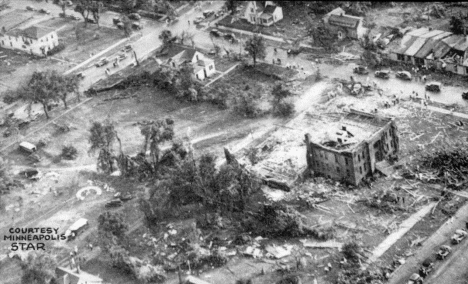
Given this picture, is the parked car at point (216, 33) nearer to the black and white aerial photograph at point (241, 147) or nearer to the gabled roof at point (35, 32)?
the black and white aerial photograph at point (241, 147)

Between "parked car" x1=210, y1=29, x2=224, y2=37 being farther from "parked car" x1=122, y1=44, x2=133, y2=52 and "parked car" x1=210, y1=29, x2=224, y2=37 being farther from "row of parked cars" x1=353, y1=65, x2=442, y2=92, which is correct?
"row of parked cars" x1=353, y1=65, x2=442, y2=92

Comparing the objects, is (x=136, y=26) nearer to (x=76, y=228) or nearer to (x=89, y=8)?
(x=89, y=8)

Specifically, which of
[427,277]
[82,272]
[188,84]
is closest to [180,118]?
[188,84]

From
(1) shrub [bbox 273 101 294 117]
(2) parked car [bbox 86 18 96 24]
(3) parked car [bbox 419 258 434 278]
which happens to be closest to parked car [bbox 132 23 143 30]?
(2) parked car [bbox 86 18 96 24]

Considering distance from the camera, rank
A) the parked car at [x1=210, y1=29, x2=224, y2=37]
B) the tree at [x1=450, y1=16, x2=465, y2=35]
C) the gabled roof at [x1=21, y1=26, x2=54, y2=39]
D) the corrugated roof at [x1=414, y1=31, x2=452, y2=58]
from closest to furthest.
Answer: the corrugated roof at [x1=414, y1=31, x2=452, y2=58], the tree at [x1=450, y1=16, x2=465, y2=35], the parked car at [x1=210, y1=29, x2=224, y2=37], the gabled roof at [x1=21, y1=26, x2=54, y2=39]

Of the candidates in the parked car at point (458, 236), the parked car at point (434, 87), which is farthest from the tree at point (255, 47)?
the parked car at point (458, 236)

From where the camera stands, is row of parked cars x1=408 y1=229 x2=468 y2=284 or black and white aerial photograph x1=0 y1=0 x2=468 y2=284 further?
black and white aerial photograph x1=0 y1=0 x2=468 y2=284
